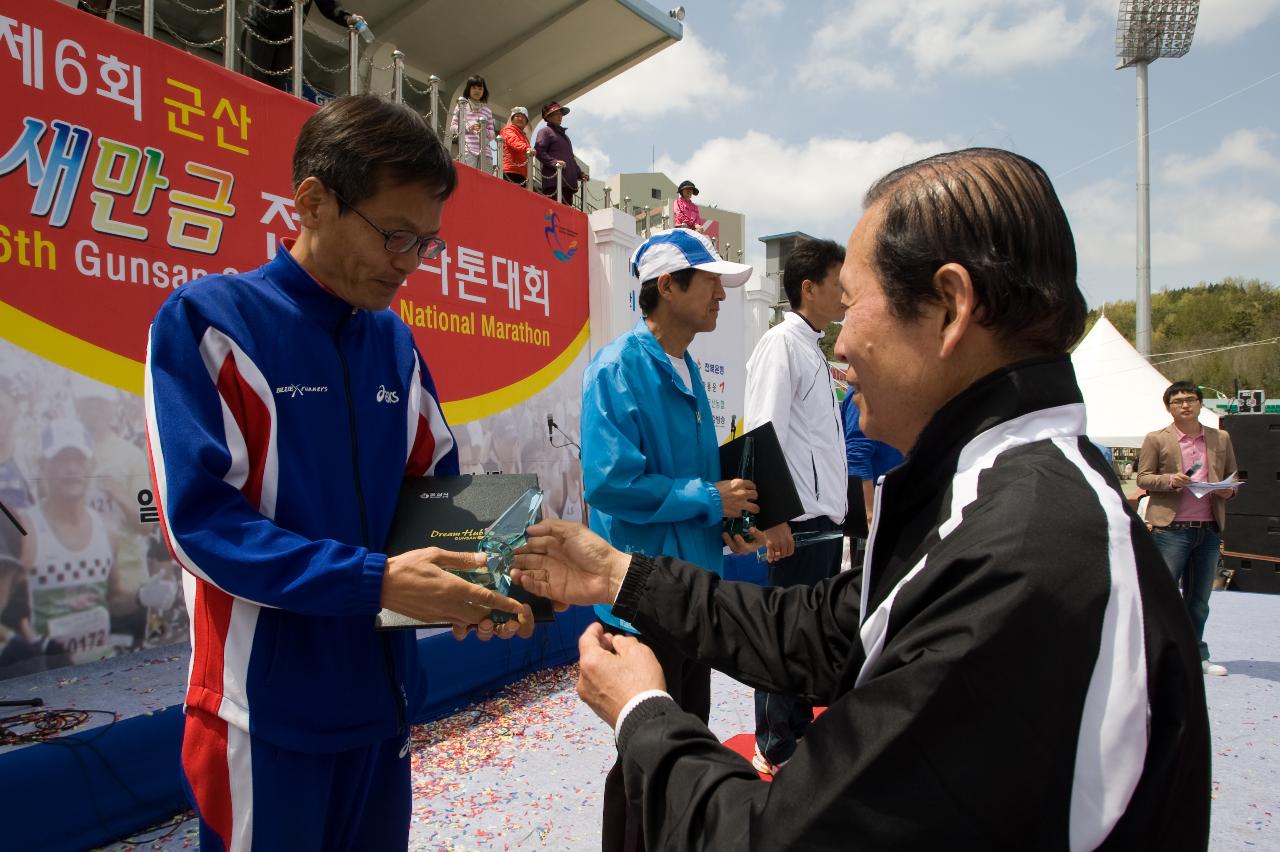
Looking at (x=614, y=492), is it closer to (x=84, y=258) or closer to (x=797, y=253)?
(x=797, y=253)

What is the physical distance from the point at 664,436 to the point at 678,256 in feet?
2.05

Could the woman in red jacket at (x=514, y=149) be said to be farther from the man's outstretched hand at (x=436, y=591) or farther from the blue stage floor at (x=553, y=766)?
the man's outstretched hand at (x=436, y=591)

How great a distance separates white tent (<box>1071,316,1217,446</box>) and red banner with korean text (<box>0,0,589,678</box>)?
43.8 feet

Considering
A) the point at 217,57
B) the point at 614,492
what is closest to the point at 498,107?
the point at 217,57

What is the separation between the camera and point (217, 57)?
8797 millimetres

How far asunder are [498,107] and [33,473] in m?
11.0

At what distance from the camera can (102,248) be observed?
391 cm

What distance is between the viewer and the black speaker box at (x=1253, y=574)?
8.24 meters

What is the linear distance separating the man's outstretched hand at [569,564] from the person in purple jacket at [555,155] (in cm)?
678

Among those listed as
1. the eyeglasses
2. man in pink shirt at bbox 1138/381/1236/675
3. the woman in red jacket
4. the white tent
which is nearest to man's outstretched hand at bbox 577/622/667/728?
the eyeglasses

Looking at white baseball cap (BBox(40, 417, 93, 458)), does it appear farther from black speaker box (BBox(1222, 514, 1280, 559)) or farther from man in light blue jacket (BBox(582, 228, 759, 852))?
black speaker box (BBox(1222, 514, 1280, 559))

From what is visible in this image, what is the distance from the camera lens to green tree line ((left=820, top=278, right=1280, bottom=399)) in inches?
1330

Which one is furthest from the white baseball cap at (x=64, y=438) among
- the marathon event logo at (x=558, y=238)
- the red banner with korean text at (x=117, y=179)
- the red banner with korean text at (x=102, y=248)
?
the marathon event logo at (x=558, y=238)

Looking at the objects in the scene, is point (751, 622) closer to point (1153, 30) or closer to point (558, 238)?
point (558, 238)
